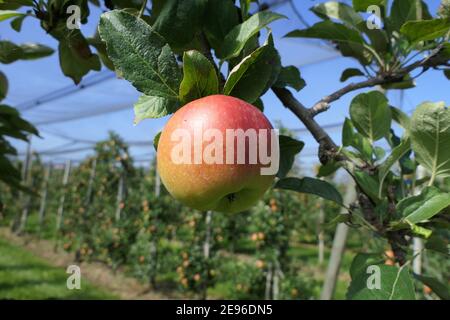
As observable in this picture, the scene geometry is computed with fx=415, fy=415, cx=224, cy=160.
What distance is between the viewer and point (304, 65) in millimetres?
6094

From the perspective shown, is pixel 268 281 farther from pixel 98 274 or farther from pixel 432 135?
pixel 432 135

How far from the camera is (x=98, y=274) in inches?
199

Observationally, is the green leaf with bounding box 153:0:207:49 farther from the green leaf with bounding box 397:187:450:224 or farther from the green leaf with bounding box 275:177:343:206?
the green leaf with bounding box 397:187:450:224

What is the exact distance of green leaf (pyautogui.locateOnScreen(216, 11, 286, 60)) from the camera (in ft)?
1.47

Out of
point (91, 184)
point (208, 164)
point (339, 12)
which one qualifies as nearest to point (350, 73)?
point (339, 12)

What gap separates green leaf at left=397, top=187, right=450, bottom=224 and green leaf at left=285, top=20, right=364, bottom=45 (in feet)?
0.93

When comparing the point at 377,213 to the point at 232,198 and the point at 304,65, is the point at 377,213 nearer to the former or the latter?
the point at 232,198

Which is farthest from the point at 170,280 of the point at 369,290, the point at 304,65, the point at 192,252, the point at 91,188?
the point at 369,290

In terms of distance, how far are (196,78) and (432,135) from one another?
35 centimetres

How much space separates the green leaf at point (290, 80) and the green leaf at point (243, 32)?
97 millimetres

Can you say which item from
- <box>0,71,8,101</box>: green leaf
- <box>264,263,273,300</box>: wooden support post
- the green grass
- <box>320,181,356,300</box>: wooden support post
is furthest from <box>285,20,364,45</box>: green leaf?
<box>264,263,273,300</box>: wooden support post

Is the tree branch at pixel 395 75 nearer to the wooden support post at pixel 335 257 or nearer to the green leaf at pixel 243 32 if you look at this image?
the green leaf at pixel 243 32

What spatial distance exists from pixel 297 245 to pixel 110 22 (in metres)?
8.93

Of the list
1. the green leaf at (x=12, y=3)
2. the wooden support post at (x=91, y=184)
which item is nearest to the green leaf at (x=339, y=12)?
the green leaf at (x=12, y=3)
